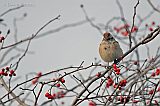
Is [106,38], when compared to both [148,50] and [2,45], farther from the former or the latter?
[2,45]

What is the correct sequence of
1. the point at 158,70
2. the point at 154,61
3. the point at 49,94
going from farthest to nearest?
the point at 158,70
the point at 154,61
the point at 49,94

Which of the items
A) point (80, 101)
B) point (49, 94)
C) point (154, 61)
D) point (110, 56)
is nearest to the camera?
point (80, 101)

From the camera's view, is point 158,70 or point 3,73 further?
point 158,70

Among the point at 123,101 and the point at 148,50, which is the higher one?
the point at 148,50

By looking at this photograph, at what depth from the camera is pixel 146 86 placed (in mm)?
3412

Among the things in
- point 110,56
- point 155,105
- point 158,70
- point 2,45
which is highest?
point 2,45

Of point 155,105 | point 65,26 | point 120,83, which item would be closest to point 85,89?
point 120,83

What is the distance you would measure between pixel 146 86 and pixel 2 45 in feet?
5.43

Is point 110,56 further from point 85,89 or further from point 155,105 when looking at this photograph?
point 85,89

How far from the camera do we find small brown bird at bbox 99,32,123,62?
453cm

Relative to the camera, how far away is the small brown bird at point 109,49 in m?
4.53

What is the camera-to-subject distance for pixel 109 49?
4.61 meters

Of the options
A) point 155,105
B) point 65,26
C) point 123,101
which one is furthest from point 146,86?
point 65,26

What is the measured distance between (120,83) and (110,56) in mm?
1575
